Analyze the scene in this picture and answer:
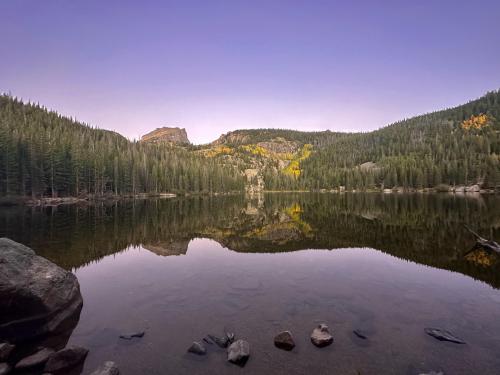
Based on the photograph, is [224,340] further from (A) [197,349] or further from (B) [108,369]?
(B) [108,369]

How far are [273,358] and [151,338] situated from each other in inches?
163

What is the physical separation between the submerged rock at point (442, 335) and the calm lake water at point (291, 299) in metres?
0.24

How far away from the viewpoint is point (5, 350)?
816 centimetres

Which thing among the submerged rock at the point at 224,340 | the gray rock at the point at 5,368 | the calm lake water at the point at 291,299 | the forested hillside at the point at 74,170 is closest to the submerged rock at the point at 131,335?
the calm lake water at the point at 291,299

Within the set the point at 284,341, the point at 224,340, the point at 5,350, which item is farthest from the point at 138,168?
the point at 284,341

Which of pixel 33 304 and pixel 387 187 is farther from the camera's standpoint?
pixel 387 187

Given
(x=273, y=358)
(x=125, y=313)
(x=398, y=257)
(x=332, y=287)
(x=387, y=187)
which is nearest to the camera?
(x=273, y=358)

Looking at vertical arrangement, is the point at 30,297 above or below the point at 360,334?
above

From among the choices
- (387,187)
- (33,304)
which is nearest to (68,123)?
(387,187)

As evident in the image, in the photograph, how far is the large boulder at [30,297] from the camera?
9.27 meters

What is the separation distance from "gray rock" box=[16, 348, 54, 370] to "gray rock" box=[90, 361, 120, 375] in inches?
75.8

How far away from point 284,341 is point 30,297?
8726mm

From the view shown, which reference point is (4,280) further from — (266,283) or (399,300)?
(399,300)

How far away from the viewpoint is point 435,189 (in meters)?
129
